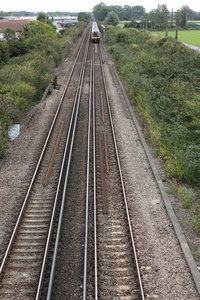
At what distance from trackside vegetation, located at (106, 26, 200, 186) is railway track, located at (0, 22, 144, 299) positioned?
2.50 metres

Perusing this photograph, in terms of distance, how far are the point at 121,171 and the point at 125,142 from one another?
304cm

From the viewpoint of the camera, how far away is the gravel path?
7.25 meters

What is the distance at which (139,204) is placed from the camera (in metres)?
10.1

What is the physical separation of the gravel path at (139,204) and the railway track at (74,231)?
0.34 meters

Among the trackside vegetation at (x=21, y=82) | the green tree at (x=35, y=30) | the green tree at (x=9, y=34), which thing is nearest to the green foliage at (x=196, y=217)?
the trackside vegetation at (x=21, y=82)

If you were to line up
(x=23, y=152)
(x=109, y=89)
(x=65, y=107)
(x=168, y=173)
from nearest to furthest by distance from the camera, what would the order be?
(x=168, y=173), (x=23, y=152), (x=65, y=107), (x=109, y=89)

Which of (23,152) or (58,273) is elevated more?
(23,152)

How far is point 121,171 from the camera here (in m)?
12.1

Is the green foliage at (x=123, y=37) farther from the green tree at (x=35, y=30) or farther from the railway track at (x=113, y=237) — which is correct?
the railway track at (x=113, y=237)

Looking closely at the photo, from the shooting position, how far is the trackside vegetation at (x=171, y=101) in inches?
470

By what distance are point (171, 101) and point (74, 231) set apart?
1319cm

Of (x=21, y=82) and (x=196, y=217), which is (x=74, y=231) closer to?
(x=196, y=217)

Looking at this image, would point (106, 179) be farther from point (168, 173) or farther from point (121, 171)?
point (168, 173)

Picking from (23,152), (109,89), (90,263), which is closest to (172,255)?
(90,263)
